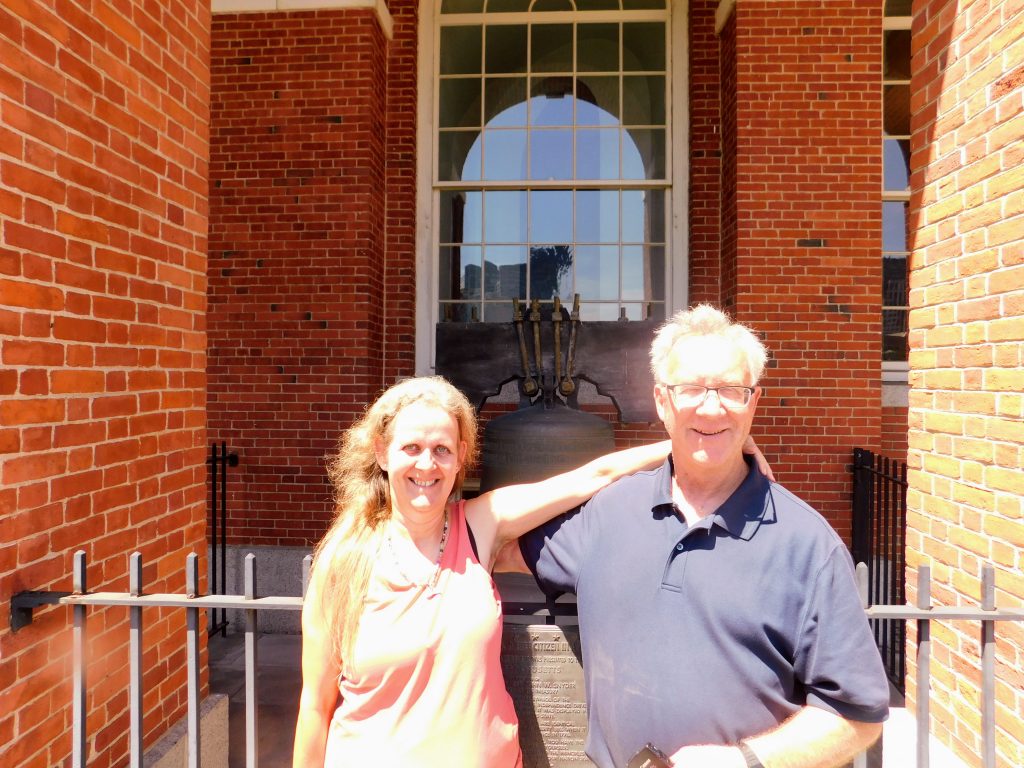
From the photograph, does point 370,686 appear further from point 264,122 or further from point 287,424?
point 264,122

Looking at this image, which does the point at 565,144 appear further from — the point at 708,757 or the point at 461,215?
the point at 708,757

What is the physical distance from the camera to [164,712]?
2775 mm

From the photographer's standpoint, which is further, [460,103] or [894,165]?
[460,103]

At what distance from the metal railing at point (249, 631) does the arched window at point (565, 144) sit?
4.87 meters

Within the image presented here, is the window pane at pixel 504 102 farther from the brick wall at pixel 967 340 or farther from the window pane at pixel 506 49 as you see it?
the brick wall at pixel 967 340

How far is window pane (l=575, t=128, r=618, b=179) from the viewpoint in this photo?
652 centimetres

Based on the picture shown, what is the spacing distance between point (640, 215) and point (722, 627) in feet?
18.2

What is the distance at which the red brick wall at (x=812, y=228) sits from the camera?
218 inches

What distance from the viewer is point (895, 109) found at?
6.17 metres

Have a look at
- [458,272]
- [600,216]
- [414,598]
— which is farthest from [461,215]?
[414,598]

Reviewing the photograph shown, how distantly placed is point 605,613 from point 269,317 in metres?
4.91

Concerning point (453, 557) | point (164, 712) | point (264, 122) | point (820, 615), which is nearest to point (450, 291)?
point (264, 122)

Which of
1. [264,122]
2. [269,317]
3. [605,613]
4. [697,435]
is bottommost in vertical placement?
[605,613]

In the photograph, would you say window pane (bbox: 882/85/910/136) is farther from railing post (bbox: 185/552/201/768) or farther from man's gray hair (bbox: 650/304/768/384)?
railing post (bbox: 185/552/201/768)
